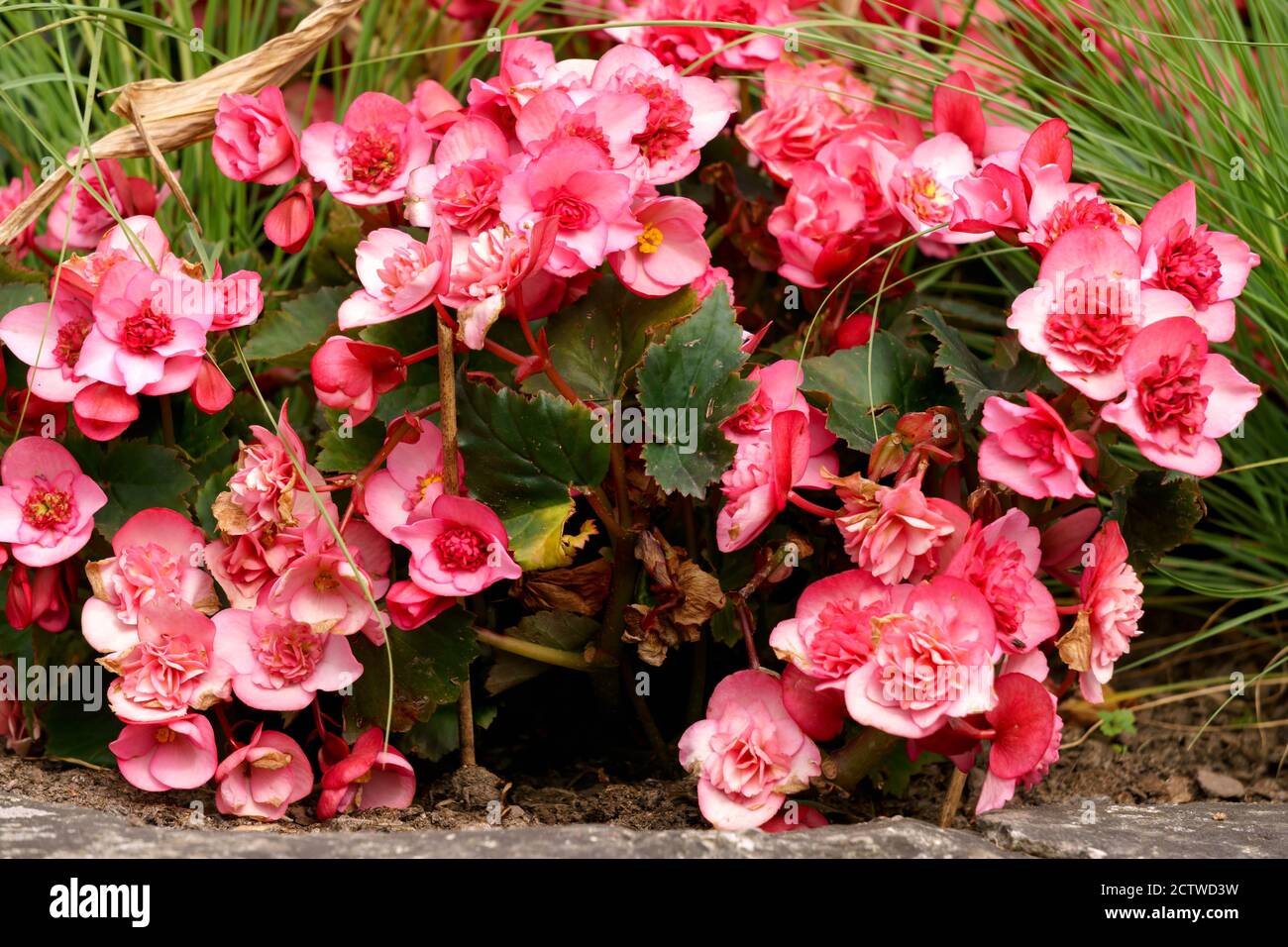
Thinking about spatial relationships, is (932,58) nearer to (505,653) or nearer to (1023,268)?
(1023,268)

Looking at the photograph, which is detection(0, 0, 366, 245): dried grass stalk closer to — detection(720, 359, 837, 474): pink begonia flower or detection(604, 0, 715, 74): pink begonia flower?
detection(604, 0, 715, 74): pink begonia flower

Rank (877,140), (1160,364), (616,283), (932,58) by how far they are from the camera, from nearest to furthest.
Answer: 1. (1160,364)
2. (616,283)
3. (877,140)
4. (932,58)

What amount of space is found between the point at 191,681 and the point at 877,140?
2.50 feet

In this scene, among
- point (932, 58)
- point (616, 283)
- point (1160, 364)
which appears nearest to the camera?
point (1160, 364)

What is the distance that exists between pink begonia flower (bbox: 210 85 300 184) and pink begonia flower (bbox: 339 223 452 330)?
0.49ft

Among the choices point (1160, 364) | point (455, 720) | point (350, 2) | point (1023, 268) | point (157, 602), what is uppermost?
point (350, 2)

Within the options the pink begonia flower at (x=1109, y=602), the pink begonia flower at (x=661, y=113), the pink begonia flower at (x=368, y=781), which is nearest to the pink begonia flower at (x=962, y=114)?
the pink begonia flower at (x=661, y=113)

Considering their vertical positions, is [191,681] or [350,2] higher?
[350,2]

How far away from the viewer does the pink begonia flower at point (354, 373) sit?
37.4 inches

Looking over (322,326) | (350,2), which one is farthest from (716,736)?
(350,2)

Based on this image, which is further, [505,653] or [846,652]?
[505,653]

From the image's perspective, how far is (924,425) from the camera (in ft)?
3.18

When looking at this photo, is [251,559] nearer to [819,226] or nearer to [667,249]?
[667,249]

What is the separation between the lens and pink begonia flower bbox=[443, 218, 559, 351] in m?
0.91
